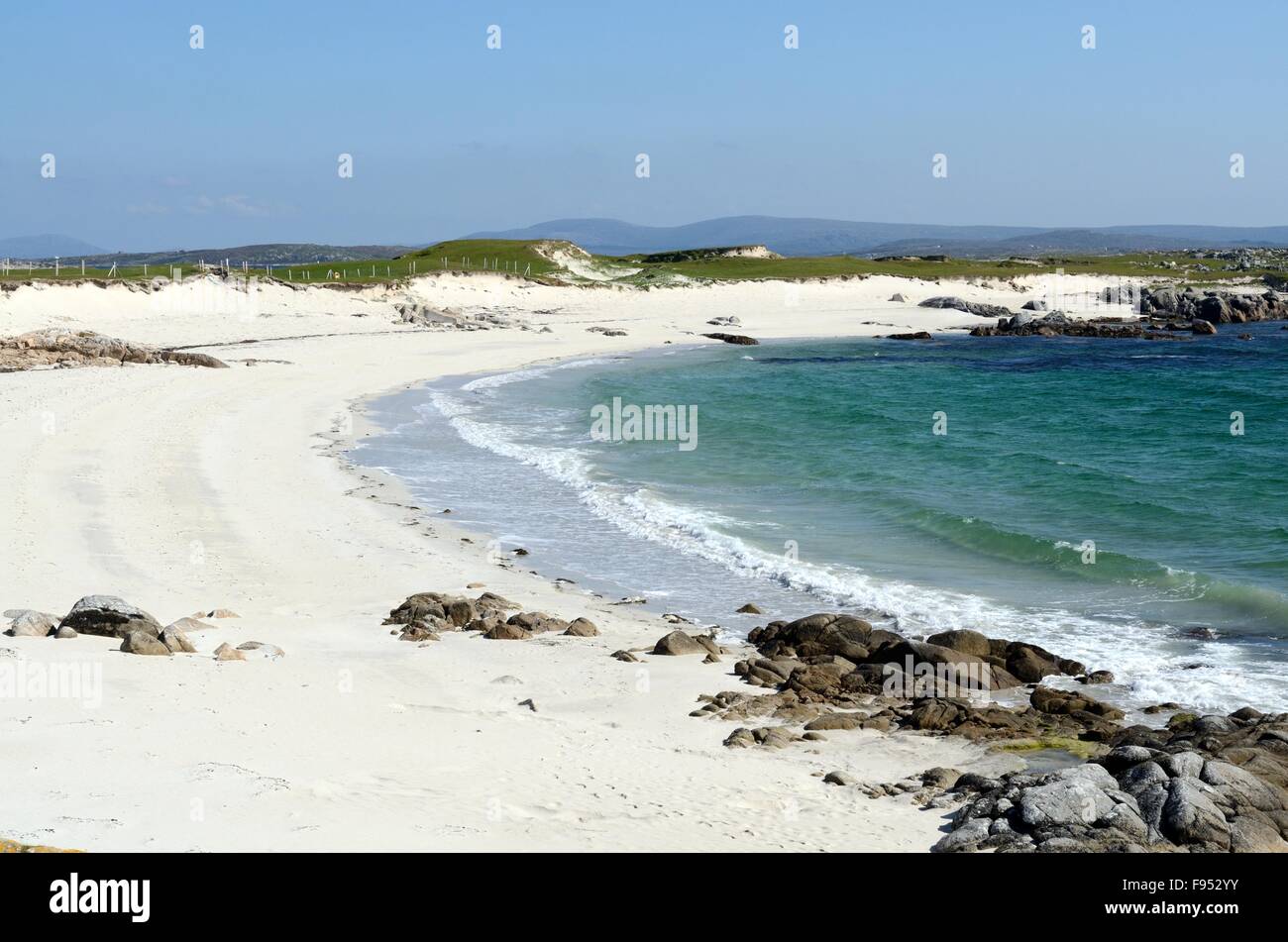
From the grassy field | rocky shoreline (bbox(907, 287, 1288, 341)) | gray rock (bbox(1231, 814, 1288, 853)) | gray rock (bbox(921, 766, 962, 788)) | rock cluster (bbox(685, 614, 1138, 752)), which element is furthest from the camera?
the grassy field

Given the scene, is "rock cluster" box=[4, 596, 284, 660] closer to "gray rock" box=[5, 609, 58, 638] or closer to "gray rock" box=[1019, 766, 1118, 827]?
"gray rock" box=[5, 609, 58, 638]

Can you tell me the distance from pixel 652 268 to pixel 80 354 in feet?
186

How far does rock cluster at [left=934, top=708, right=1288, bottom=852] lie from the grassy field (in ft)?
185

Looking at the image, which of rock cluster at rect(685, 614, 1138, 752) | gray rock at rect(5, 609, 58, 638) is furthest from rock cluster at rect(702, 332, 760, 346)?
gray rock at rect(5, 609, 58, 638)

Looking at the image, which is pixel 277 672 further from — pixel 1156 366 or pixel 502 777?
pixel 1156 366

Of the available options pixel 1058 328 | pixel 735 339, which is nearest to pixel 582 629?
pixel 735 339

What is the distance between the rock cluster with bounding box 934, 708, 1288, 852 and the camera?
26.1 ft

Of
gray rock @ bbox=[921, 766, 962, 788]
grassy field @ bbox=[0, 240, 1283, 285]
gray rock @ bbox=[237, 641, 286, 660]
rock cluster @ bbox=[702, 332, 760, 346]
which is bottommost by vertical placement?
gray rock @ bbox=[921, 766, 962, 788]

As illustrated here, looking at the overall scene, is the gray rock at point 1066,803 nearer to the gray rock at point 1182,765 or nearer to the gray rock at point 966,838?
the gray rock at point 966,838

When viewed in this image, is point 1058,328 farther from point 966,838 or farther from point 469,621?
point 966,838

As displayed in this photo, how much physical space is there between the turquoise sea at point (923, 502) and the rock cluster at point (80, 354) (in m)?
8.92

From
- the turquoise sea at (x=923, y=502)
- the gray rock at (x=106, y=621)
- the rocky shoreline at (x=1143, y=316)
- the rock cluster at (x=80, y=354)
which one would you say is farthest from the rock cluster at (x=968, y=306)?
the gray rock at (x=106, y=621)

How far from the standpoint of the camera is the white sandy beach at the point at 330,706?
8.09 m

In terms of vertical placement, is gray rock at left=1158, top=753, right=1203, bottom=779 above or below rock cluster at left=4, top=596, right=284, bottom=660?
below
